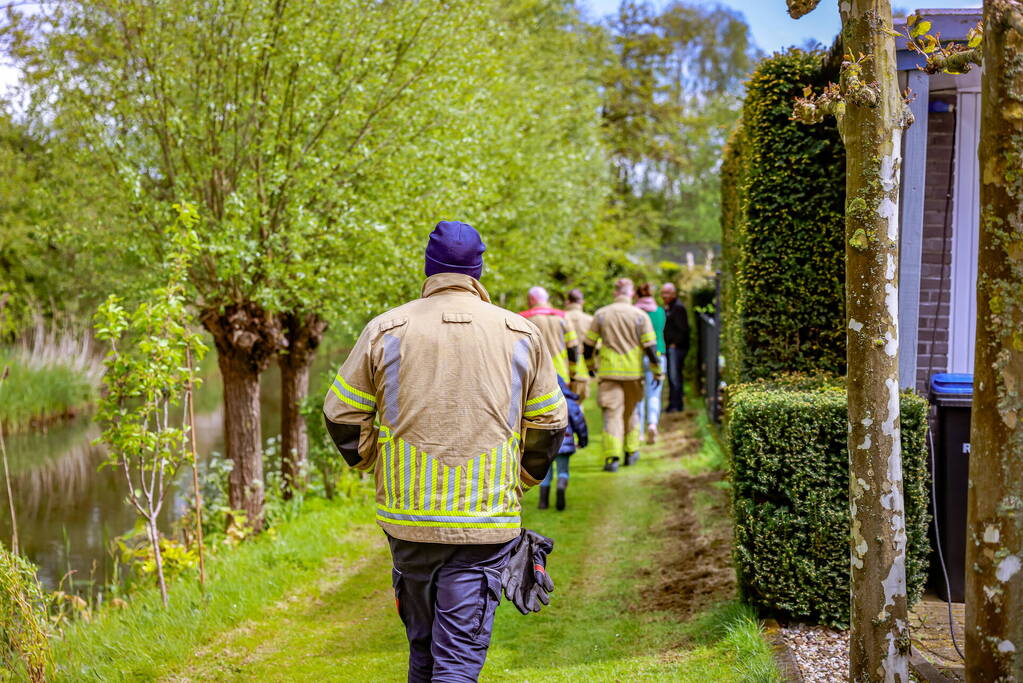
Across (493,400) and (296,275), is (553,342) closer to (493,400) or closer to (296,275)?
(296,275)

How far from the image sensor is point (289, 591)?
6.66 metres

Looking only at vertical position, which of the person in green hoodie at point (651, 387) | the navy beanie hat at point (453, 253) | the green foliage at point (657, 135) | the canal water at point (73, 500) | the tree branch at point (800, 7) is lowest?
the canal water at point (73, 500)

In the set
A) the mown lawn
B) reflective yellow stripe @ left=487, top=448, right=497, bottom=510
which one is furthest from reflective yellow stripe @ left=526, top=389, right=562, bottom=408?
the mown lawn

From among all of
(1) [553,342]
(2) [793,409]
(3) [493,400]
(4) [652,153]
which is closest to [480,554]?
(3) [493,400]

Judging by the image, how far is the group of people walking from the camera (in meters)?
3.46

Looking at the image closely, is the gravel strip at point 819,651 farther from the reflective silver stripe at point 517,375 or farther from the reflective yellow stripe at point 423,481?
the reflective yellow stripe at point 423,481

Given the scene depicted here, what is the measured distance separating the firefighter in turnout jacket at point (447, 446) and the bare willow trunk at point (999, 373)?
1.54 meters

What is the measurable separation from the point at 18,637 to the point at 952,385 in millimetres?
5102

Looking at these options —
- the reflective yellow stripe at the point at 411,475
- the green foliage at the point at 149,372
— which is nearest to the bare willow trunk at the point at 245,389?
the green foliage at the point at 149,372

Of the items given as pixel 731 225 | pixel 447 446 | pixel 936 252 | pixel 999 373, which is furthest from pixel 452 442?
pixel 731 225

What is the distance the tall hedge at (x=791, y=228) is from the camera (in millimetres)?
6473

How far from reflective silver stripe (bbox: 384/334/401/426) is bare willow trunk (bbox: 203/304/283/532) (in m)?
6.18

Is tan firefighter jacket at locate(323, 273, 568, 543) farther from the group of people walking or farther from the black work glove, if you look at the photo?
the black work glove

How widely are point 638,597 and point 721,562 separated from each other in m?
0.74
